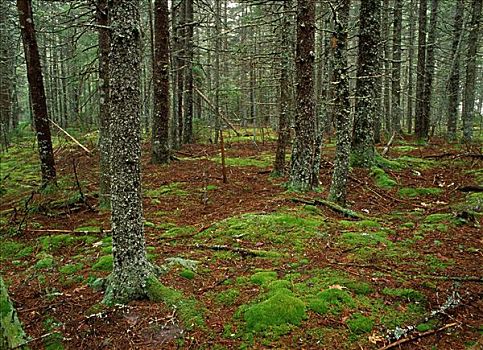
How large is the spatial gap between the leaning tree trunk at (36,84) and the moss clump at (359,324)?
8.09 metres

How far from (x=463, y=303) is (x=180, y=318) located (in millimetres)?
2961

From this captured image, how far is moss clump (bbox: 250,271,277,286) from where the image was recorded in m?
4.74

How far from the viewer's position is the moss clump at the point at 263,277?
474 cm

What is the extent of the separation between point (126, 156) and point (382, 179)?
7.58 meters

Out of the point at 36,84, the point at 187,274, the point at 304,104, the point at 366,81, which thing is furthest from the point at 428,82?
the point at 187,274

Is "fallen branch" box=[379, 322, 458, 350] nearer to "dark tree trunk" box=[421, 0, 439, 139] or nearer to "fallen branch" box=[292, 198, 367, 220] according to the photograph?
"fallen branch" box=[292, 198, 367, 220]

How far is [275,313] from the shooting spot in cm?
404

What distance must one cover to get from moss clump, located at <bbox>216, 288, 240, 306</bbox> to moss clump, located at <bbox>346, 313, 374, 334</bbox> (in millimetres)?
1270

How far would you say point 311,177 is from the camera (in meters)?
8.83

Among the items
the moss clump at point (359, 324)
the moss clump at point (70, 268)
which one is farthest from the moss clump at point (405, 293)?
the moss clump at point (70, 268)

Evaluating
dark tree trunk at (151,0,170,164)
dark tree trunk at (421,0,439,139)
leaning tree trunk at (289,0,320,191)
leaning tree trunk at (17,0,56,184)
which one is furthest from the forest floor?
dark tree trunk at (421,0,439,139)

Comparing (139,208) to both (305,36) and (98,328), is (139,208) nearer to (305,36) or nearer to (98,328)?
(98,328)

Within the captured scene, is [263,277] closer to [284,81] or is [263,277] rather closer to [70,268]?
[70,268]

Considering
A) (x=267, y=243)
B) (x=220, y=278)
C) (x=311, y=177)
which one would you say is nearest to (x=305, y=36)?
(x=311, y=177)
